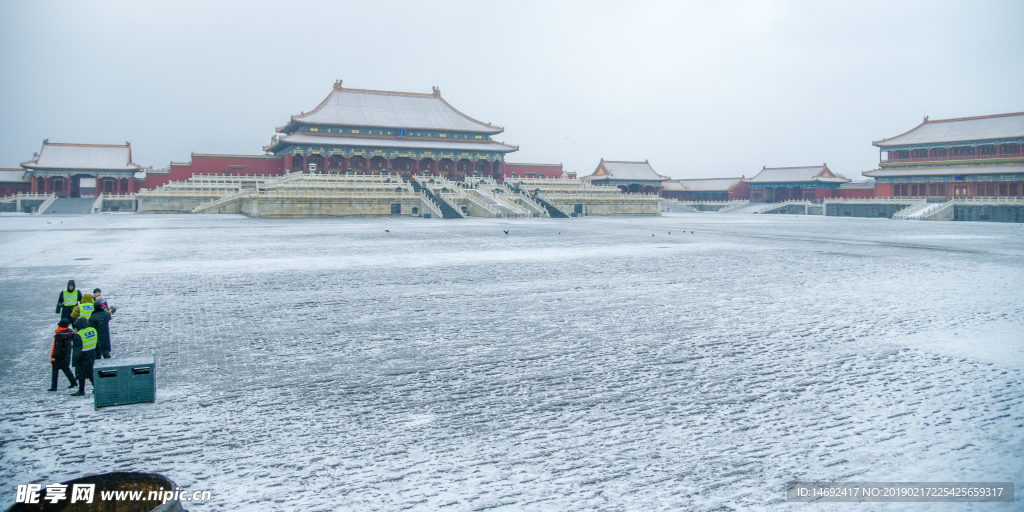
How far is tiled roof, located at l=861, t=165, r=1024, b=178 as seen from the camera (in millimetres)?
58625

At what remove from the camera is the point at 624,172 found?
85000mm

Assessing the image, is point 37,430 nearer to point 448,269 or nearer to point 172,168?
point 448,269

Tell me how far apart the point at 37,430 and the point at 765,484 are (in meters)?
6.24

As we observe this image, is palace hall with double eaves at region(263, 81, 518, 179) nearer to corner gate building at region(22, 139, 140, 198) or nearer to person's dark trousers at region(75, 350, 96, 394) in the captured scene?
corner gate building at region(22, 139, 140, 198)

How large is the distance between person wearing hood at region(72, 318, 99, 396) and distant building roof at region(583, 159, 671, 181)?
78.3 m

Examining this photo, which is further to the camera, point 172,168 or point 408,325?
point 172,168

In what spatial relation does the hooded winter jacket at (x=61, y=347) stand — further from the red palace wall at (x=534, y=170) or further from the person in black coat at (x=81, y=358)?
the red palace wall at (x=534, y=170)

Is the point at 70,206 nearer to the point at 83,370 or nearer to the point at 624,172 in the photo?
the point at 83,370

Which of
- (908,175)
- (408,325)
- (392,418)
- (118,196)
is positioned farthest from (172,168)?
(908,175)

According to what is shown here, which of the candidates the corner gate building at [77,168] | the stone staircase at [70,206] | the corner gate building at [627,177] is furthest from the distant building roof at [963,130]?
the corner gate building at [77,168]

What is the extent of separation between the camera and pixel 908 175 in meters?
66.1

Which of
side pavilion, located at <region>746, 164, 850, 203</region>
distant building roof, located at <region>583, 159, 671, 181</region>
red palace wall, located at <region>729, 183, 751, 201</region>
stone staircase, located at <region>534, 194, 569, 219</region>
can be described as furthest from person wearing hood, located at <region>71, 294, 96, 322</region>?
red palace wall, located at <region>729, 183, 751, 201</region>

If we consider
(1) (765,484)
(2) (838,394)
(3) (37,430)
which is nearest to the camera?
(1) (765,484)

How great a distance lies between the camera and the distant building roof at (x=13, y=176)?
63.3 m
